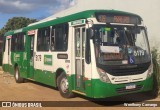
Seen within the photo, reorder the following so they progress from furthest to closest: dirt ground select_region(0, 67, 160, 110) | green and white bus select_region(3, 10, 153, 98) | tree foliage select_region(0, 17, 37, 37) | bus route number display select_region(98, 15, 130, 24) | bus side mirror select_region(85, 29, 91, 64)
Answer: tree foliage select_region(0, 17, 37, 37)
dirt ground select_region(0, 67, 160, 110)
bus route number display select_region(98, 15, 130, 24)
bus side mirror select_region(85, 29, 91, 64)
green and white bus select_region(3, 10, 153, 98)

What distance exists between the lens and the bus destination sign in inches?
385

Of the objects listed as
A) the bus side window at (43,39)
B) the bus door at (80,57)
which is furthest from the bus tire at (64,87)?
the bus side window at (43,39)

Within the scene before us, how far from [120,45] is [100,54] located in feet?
2.60

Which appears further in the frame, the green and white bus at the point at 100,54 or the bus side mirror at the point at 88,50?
the bus side mirror at the point at 88,50

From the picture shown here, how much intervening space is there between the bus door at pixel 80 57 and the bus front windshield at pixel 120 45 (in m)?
0.74

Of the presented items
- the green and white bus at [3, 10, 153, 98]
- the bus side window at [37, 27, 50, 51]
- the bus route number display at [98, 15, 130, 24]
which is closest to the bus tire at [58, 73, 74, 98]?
the green and white bus at [3, 10, 153, 98]

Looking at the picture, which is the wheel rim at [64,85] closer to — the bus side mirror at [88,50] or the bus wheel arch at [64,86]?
the bus wheel arch at [64,86]

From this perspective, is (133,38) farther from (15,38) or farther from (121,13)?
(15,38)

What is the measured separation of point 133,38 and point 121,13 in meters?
0.92

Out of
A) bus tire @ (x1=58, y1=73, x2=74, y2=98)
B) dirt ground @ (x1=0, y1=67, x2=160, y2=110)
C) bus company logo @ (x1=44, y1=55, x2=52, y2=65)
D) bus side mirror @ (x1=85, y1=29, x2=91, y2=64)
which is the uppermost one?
bus side mirror @ (x1=85, y1=29, x2=91, y2=64)

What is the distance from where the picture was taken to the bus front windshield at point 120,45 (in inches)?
371

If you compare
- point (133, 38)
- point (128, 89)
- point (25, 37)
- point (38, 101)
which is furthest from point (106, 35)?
point (25, 37)

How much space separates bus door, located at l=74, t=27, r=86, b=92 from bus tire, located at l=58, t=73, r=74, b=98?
0.83 meters

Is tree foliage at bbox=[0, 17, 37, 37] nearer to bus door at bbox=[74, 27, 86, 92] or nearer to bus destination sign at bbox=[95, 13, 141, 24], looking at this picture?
bus door at bbox=[74, 27, 86, 92]
